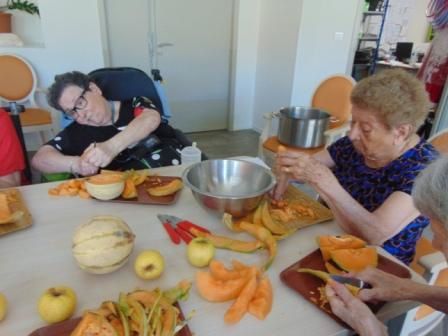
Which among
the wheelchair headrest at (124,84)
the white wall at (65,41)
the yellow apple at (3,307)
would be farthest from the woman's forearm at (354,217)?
the white wall at (65,41)

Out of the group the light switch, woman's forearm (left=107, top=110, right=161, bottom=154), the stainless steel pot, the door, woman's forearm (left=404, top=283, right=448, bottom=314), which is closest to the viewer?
woman's forearm (left=404, top=283, right=448, bottom=314)

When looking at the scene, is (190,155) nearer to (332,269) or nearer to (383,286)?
(332,269)

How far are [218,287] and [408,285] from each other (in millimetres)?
466

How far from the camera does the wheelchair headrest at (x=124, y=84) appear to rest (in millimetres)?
1867

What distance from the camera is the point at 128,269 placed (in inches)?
33.6

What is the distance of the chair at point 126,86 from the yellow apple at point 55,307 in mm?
1198

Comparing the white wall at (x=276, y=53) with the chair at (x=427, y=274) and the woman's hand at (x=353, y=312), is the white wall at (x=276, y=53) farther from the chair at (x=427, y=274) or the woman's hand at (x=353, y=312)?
the woman's hand at (x=353, y=312)

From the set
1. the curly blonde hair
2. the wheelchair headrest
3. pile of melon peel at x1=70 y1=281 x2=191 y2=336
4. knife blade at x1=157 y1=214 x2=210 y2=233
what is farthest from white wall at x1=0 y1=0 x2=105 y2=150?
pile of melon peel at x1=70 y1=281 x2=191 y2=336

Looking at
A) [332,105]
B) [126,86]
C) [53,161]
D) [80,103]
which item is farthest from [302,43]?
[53,161]

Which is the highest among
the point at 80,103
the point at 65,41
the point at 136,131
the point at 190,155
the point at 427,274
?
the point at 65,41

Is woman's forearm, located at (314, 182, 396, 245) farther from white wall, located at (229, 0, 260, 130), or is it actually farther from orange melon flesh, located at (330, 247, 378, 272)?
white wall, located at (229, 0, 260, 130)

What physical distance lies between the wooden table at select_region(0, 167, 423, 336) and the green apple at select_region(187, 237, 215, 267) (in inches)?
1.1

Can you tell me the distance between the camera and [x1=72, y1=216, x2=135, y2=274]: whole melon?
2.55 ft

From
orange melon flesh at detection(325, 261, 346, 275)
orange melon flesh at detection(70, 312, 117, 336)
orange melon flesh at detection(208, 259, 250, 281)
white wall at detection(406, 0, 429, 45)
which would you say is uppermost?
white wall at detection(406, 0, 429, 45)
